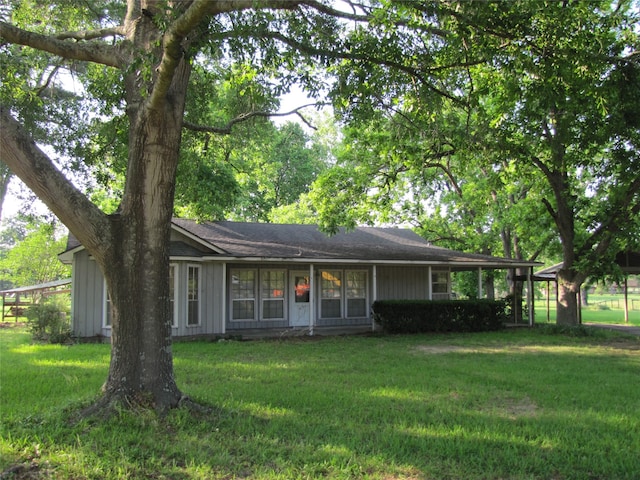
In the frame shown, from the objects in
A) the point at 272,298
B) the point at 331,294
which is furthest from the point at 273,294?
the point at 331,294

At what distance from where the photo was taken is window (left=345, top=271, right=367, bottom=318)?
18219mm

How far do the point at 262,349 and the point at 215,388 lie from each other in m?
4.92

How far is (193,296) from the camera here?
14445 millimetres

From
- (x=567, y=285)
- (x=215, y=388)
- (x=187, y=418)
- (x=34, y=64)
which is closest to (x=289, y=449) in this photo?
(x=187, y=418)

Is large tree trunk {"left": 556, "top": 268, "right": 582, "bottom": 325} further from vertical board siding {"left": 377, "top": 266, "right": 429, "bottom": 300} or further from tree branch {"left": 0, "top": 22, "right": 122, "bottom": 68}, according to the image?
tree branch {"left": 0, "top": 22, "right": 122, "bottom": 68}

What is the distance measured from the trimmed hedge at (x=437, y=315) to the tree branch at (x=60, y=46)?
12.1 m

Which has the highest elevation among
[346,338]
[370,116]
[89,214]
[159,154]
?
[370,116]

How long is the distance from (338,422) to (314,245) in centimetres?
1202

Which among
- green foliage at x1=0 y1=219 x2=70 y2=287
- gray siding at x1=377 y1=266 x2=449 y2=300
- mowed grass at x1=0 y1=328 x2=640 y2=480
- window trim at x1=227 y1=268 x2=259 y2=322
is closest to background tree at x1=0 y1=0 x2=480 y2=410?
mowed grass at x1=0 y1=328 x2=640 y2=480

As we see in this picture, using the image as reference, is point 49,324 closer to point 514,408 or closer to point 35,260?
point 514,408

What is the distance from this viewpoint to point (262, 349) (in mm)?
12219

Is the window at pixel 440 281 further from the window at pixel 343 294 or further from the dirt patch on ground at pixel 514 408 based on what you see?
the dirt patch on ground at pixel 514 408

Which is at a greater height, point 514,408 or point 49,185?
point 49,185

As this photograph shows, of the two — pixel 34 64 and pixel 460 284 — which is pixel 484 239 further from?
pixel 34 64
